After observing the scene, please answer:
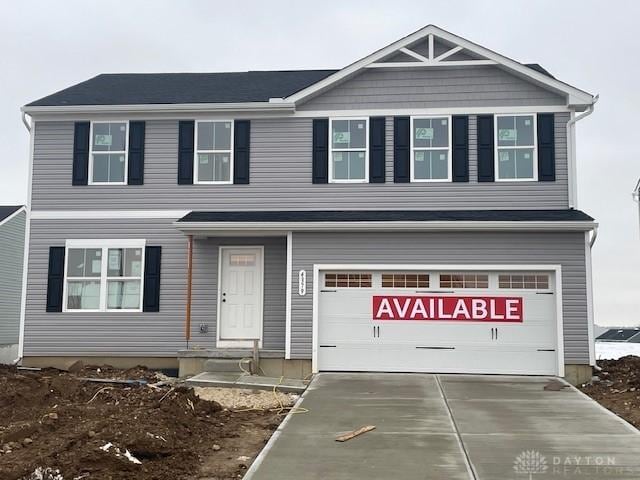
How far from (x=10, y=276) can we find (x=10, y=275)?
→ 38mm

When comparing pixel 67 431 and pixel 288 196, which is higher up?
pixel 288 196

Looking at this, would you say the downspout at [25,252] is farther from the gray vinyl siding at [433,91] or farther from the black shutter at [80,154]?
the gray vinyl siding at [433,91]

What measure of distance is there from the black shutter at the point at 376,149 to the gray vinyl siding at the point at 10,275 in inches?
520

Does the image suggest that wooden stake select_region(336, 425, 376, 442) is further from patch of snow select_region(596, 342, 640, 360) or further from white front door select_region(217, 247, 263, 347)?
patch of snow select_region(596, 342, 640, 360)

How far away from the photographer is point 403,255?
1291 cm

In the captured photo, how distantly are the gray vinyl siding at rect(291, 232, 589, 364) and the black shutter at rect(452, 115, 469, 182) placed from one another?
Result: 1519mm

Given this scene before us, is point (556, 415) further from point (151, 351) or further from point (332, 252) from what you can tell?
point (151, 351)

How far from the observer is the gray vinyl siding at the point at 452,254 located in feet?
40.9

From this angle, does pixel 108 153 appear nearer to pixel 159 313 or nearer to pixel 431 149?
pixel 159 313

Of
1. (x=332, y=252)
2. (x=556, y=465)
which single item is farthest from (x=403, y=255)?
(x=556, y=465)

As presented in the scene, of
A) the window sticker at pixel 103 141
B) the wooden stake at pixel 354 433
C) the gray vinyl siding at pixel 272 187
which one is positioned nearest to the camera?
the wooden stake at pixel 354 433

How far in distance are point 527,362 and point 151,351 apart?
779 cm

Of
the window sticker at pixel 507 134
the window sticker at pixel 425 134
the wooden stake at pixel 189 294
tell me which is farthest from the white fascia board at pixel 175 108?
the window sticker at pixel 507 134

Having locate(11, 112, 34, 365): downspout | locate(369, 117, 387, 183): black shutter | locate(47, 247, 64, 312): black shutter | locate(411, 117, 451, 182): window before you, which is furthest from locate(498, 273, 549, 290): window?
locate(11, 112, 34, 365): downspout
